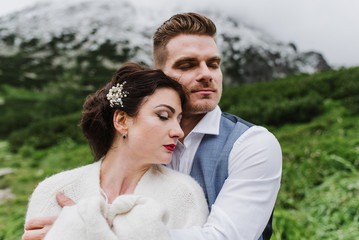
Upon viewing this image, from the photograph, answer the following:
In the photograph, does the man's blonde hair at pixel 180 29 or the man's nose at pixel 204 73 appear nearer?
the man's nose at pixel 204 73

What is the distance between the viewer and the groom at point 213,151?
5.40 feet

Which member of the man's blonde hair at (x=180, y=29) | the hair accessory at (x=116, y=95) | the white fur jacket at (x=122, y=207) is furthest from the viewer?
the man's blonde hair at (x=180, y=29)

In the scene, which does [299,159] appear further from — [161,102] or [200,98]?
[161,102]

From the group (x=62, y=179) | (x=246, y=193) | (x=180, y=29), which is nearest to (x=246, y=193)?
(x=246, y=193)

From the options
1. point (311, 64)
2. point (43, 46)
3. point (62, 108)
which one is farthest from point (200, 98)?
point (43, 46)

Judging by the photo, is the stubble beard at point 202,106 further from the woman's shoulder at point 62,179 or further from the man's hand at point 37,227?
the man's hand at point 37,227

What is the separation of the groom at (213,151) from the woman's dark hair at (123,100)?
22cm

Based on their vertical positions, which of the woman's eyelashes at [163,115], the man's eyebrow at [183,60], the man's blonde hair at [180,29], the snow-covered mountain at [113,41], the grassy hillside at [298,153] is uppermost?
the man's blonde hair at [180,29]

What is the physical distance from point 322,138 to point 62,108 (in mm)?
15526

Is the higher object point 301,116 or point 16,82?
point 301,116

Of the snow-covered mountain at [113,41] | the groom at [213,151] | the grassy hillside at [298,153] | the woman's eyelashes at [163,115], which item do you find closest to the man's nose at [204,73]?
the groom at [213,151]

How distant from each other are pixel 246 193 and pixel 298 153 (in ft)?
A: 15.7

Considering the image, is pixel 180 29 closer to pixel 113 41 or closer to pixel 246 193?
pixel 246 193

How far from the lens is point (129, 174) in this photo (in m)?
1.93
